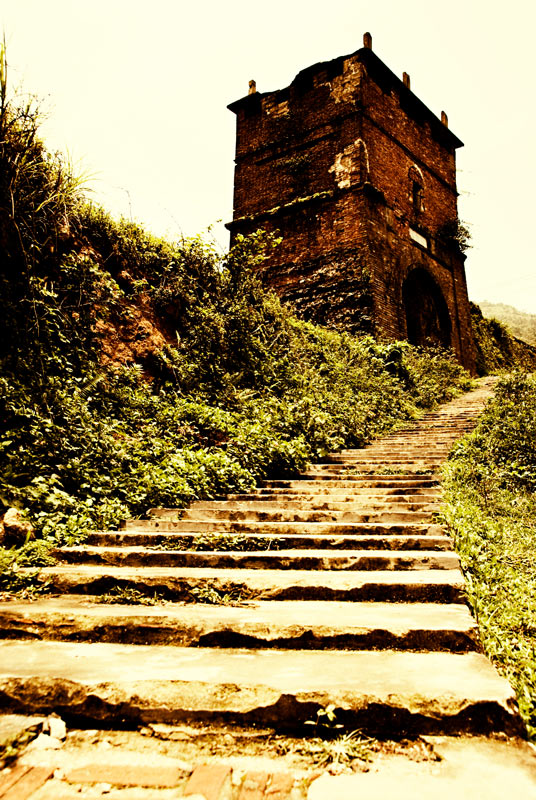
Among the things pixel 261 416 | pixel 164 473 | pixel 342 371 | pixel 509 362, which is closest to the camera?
pixel 164 473

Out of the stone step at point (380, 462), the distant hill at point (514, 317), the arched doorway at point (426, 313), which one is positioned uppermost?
the distant hill at point (514, 317)

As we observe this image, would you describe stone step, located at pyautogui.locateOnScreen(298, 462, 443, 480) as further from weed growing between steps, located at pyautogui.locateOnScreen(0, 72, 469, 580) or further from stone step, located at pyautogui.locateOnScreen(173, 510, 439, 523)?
stone step, located at pyautogui.locateOnScreen(173, 510, 439, 523)

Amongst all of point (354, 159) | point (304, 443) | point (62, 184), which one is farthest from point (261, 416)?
point (354, 159)

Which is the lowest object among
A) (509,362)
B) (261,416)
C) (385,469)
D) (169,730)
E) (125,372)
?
(169,730)

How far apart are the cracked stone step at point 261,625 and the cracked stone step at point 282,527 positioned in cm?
123

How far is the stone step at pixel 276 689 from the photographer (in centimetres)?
155

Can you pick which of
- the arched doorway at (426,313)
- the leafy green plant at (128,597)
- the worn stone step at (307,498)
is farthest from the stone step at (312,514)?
the arched doorway at (426,313)

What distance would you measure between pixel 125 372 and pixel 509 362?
2024 cm

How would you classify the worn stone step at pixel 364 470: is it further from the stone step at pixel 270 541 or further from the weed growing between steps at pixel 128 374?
the stone step at pixel 270 541

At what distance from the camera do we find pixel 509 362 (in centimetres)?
2178

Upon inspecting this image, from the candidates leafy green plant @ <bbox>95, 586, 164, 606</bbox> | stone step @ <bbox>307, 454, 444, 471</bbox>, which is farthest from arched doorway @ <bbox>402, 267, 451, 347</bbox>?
leafy green plant @ <bbox>95, 586, 164, 606</bbox>

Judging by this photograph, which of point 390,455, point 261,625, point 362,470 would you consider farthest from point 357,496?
point 261,625

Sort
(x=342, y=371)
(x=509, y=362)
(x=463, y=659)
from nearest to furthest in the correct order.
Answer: (x=463, y=659)
(x=342, y=371)
(x=509, y=362)

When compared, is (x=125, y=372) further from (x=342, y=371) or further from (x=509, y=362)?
(x=509, y=362)
